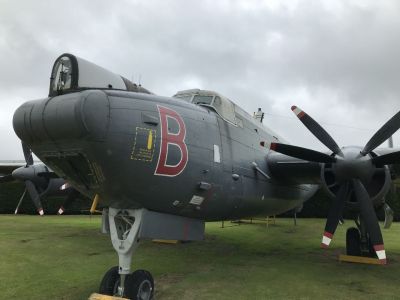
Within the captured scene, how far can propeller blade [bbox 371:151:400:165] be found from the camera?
845cm

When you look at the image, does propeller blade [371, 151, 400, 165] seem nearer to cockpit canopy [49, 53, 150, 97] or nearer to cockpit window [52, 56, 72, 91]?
cockpit canopy [49, 53, 150, 97]

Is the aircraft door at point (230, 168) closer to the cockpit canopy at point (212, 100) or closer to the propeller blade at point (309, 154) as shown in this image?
the cockpit canopy at point (212, 100)

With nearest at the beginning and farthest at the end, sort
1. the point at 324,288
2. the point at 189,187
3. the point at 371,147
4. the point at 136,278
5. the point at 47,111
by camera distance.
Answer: the point at 47,111, the point at 136,278, the point at 189,187, the point at 324,288, the point at 371,147

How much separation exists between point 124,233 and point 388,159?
236 inches

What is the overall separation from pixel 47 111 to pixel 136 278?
3.06 meters

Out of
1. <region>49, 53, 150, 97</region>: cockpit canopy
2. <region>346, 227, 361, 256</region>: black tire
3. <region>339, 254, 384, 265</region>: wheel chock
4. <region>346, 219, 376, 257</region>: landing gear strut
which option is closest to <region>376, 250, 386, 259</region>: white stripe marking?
<region>339, 254, 384, 265</region>: wheel chock

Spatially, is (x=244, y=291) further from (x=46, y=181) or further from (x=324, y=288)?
(x=46, y=181)

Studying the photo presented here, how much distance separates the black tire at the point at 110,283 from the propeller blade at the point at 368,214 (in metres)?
5.38

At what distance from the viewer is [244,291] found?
7.42m

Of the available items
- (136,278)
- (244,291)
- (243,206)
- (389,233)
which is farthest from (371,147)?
(389,233)

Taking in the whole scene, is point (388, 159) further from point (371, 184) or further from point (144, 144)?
point (144, 144)

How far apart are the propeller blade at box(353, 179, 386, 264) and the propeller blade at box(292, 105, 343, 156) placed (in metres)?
1.01

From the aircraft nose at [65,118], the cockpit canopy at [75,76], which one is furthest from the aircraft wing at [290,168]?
the aircraft nose at [65,118]

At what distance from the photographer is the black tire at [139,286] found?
Answer: 632 centimetres
